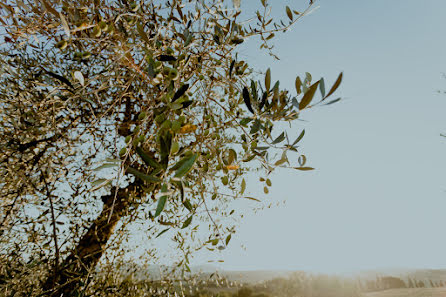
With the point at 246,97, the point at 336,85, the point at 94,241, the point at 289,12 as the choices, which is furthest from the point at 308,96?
the point at 94,241

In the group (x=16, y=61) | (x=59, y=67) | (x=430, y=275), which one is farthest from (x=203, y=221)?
(x=430, y=275)

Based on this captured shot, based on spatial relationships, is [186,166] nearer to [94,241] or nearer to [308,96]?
[308,96]

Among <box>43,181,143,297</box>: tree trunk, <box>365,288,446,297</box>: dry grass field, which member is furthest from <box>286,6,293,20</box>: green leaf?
<box>365,288,446,297</box>: dry grass field

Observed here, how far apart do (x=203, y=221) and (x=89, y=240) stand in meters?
1.43

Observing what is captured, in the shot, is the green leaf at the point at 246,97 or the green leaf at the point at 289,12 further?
the green leaf at the point at 289,12

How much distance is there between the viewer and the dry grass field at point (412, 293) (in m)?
6.81

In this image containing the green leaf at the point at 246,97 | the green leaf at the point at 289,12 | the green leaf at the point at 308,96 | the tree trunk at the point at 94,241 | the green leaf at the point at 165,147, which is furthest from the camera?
the tree trunk at the point at 94,241

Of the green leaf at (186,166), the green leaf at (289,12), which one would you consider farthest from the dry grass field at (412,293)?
the green leaf at (186,166)

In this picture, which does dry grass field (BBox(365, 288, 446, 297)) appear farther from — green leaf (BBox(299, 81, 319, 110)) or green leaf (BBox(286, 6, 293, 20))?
green leaf (BBox(299, 81, 319, 110))

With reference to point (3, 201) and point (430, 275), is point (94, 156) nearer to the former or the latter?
point (3, 201)

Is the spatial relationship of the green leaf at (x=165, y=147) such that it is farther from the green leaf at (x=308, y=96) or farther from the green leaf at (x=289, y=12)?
the green leaf at (x=289, y=12)

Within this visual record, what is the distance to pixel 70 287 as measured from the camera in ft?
8.06

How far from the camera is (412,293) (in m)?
6.98

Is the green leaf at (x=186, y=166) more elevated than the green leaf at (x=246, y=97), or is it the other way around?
the green leaf at (x=246, y=97)
